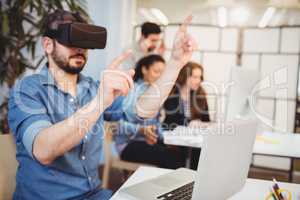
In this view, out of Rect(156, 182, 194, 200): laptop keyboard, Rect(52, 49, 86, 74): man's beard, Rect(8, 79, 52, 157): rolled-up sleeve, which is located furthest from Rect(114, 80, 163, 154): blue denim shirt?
Rect(156, 182, 194, 200): laptop keyboard

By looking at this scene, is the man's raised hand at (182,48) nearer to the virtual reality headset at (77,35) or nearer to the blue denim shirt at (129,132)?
the virtual reality headset at (77,35)

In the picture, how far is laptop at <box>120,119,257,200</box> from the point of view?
711 millimetres

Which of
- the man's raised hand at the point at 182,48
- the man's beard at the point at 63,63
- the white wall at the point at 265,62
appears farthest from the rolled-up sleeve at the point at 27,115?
the white wall at the point at 265,62

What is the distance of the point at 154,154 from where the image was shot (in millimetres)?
2180

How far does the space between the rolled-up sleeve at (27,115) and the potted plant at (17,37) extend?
0.80 m

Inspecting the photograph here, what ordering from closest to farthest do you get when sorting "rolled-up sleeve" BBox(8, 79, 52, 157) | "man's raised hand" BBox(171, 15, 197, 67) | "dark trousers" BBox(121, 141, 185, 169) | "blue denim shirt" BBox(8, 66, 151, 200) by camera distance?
"rolled-up sleeve" BBox(8, 79, 52, 157)
"blue denim shirt" BBox(8, 66, 151, 200)
"man's raised hand" BBox(171, 15, 197, 67)
"dark trousers" BBox(121, 141, 185, 169)

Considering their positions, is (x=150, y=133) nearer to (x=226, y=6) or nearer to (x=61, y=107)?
(x=61, y=107)

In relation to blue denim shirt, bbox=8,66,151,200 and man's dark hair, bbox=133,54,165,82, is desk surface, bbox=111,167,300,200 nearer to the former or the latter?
blue denim shirt, bbox=8,66,151,200

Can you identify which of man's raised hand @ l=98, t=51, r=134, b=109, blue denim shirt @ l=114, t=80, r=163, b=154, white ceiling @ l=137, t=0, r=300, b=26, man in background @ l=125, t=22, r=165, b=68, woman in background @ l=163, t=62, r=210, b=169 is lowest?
blue denim shirt @ l=114, t=80, r=163, b=154

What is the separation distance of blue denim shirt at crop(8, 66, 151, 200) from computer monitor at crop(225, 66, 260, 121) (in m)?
0.79

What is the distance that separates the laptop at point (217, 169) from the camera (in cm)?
71

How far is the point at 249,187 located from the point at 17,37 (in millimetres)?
1683

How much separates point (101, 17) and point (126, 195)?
119 centimetres

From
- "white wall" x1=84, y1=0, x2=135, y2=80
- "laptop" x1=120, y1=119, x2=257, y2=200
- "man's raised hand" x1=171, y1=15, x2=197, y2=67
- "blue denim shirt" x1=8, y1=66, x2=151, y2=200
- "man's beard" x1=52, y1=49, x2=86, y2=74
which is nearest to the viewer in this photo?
"laptop" x1=120, y1=119, x2=257, y2=200
